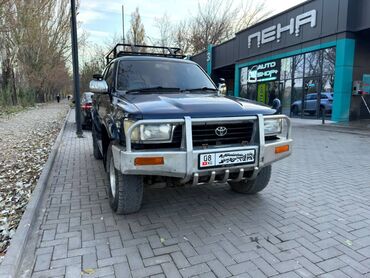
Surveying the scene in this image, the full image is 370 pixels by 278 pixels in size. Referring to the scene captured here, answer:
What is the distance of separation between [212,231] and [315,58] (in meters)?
15.2

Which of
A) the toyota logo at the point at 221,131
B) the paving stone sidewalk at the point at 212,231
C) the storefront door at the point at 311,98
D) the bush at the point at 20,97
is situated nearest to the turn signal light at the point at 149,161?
the toyota logo at the point at 221,131

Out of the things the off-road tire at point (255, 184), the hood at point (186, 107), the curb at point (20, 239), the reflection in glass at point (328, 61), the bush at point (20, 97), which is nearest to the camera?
the curb at point (20, 239)

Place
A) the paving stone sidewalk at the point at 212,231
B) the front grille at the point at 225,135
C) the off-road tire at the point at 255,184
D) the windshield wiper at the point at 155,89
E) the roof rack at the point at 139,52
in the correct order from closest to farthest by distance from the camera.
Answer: the paving stone sidewalk at the point at 212,231, the front grille at the point at 225,135, the windshield wiper at the point at 155,89, the off-road tire at the point at 255,184, the roof rack at the point at 139,52

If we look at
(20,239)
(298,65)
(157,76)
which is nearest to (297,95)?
(298,65)

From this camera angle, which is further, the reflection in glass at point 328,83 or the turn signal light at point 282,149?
the reflection in glass at point 328,83

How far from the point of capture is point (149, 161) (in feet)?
9.58

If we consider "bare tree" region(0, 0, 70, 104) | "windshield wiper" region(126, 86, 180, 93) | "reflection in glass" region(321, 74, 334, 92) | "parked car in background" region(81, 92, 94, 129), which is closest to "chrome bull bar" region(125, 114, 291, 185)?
"windshield wiper" region(126, 86, 180, 93)

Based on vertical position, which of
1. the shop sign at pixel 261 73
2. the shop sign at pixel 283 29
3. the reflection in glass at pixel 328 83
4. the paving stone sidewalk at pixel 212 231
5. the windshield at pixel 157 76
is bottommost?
the paving stone sidewalk at pixel 212 231

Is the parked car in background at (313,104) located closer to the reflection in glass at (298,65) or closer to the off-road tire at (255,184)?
the reflection in glass at (298,65)

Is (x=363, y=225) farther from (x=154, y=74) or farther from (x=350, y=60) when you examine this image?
(x=350, y=60)

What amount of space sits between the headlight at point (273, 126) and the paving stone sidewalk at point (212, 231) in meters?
1.04

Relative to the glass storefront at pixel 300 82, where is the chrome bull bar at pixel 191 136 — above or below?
below

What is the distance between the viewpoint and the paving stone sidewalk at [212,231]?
265 centimetres

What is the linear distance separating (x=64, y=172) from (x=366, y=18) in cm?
1413
